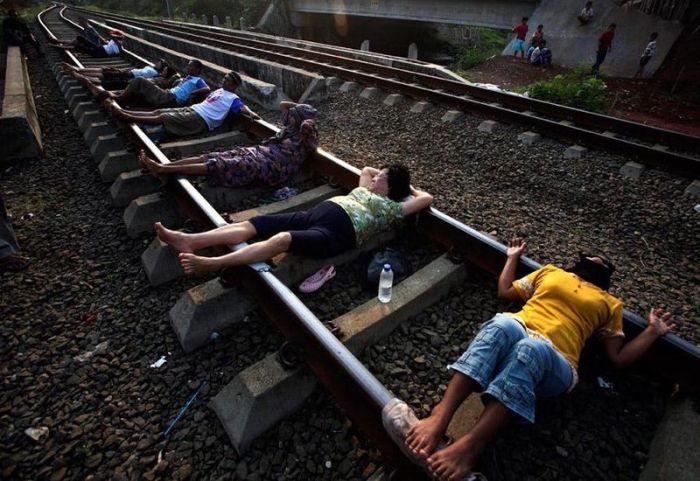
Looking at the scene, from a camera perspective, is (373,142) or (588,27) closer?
(373,142)

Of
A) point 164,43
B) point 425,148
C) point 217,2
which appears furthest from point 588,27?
point 217,2

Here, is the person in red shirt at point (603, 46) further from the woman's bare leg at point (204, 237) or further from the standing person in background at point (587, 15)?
the woman's bare leg at point (204, 237)

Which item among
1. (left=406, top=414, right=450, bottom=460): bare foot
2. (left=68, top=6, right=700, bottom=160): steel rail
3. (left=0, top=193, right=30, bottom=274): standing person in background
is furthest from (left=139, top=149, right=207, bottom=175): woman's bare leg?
(left=68, top=6, right=700, bottom=160): steel rail

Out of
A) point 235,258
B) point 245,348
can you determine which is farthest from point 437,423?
point 235,258

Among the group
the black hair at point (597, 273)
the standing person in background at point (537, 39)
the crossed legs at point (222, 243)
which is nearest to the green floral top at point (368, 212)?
the crossed legs at point (222, 243)

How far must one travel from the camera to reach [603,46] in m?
13.7

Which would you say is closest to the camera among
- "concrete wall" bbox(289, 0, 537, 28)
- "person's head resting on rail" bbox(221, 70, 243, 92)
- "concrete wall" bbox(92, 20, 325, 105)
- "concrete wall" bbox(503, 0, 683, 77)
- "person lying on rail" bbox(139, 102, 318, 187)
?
"person lying on rail" bbox(139, 102, 318, 187)

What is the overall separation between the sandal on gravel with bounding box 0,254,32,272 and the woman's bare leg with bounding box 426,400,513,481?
389cm

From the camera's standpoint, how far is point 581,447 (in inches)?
83.8

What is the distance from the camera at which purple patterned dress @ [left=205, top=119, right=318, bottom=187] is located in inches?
165

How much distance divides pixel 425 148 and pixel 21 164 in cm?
595

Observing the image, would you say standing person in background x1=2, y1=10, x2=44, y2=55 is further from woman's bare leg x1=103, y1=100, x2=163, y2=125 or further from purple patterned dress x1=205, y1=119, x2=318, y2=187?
purple patterned dress x1=205, y1=119, x2=318, y2=187

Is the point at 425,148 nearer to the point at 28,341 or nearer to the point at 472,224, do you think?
the point at 472,224

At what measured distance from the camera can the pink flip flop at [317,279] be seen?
10.1ft
